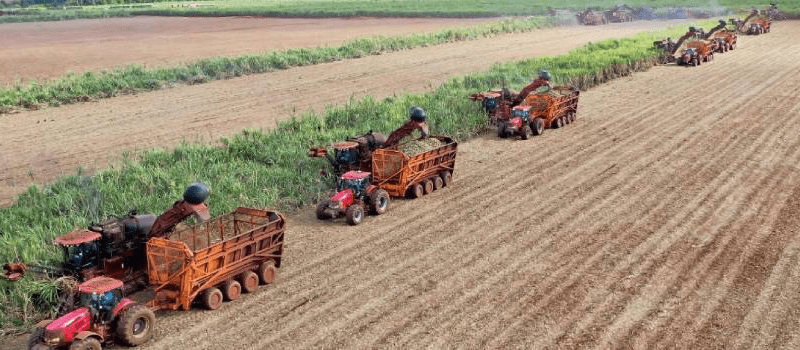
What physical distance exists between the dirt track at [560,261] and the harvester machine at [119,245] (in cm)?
121

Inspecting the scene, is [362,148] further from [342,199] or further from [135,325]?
[135,325]

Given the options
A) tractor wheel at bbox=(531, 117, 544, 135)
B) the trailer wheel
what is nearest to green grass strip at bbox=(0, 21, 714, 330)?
tractor wheel at bbox=(531, 117, 544, 135)

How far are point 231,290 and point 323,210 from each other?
3734 millimetres

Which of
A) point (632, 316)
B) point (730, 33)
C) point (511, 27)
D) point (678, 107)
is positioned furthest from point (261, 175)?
point (511, 27)

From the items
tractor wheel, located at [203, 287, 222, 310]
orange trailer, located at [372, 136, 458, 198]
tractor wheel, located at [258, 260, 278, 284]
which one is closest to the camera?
Answer: tractor wheel, located at [203, 287, 222, 310]

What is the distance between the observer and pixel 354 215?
13586mm

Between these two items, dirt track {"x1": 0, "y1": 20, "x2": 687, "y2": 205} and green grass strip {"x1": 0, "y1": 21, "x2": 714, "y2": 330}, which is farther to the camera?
dirt track {"x1": 0, "y1": 20, "x2": 687, "y2": 205}

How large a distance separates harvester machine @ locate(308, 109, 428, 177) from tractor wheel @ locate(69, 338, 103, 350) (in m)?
6.95

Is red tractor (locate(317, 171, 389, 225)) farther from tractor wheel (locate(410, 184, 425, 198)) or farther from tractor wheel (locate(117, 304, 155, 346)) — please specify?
tractor wheel (locate(117, 304, 155, 346))

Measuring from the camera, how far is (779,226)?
43.3 feet

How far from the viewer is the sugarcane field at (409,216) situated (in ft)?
31.3

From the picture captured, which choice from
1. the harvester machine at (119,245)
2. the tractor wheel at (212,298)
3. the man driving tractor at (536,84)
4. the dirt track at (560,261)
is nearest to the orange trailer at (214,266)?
the tractor wheel at (212,298)

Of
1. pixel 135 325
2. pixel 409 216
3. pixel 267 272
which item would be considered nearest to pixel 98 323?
pixel 135 325

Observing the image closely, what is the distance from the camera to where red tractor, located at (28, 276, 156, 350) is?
8.29 metres
